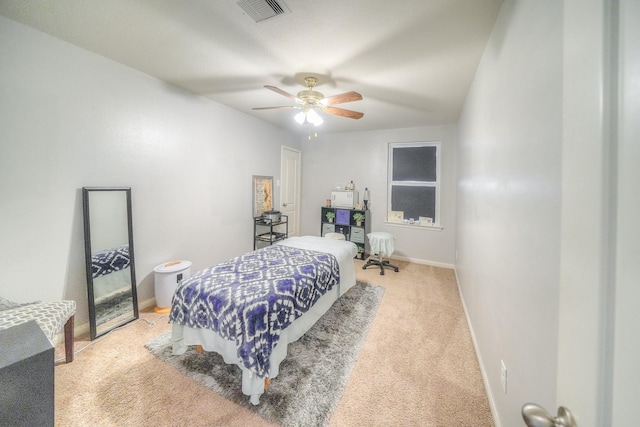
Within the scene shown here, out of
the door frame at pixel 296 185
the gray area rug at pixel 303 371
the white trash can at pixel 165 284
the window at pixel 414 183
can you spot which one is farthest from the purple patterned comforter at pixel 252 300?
the window at pixel 414 183

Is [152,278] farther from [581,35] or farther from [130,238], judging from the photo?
[581,35]

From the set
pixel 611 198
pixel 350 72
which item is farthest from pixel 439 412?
pixel 350 72

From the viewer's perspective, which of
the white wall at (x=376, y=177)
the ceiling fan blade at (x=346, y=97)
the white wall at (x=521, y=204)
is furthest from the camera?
the white wall at (x=376, y=177)

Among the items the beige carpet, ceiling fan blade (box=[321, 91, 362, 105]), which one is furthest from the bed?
ceiling fan blade (box=[321, 91, 362, 105])

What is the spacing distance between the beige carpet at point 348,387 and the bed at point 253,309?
262 millimetres

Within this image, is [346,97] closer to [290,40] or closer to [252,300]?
[290,40]

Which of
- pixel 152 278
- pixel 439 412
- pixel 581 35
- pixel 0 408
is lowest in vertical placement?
pixel 439 412

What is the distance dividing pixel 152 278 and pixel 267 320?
196cm

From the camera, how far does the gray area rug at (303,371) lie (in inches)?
60.7

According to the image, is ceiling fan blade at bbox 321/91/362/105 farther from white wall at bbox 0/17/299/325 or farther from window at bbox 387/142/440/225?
window at bbox 387/142/440/225

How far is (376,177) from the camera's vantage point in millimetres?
4797

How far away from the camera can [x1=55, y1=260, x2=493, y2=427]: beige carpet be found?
1482mm

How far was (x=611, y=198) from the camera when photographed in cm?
38

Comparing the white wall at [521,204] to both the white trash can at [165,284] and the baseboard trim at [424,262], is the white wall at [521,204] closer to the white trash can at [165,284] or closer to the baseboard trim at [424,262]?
the baseboard trim at [424,262]
